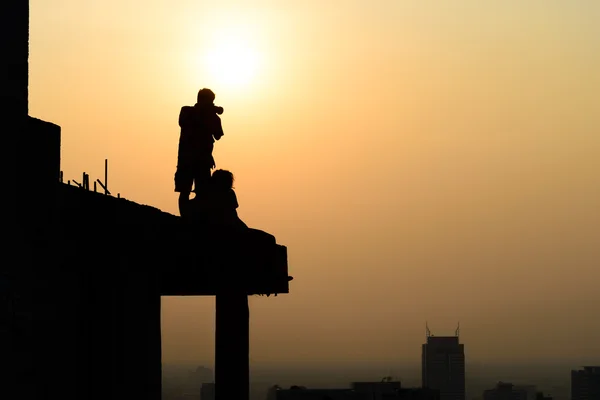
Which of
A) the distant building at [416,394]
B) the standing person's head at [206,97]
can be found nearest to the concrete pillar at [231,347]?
the standing person's head at [206,97]

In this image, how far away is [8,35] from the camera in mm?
13742

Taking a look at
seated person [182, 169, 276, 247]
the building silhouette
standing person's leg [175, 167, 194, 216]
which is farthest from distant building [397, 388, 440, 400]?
the building silhouette

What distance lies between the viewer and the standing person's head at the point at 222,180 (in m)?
18.0

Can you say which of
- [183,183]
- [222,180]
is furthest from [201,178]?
[222,180]

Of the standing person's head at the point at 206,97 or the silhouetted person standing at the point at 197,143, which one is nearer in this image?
the silhouetted person standing at the point at 197,143

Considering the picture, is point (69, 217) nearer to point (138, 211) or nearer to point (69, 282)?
point (69, 282)

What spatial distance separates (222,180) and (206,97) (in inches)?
55.0

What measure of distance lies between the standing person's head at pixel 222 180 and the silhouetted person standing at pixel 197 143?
0.19 metres

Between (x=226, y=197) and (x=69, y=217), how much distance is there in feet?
14.5

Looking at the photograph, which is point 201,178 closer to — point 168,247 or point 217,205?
point 217,205

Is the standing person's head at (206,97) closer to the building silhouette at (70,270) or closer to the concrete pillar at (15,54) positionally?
the building silhouette at (70,270)

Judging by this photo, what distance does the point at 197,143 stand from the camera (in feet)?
60.3

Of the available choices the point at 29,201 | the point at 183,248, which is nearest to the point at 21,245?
the point at 29,201

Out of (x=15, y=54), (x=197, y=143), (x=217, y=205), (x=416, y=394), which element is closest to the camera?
(x=15, y=54)
